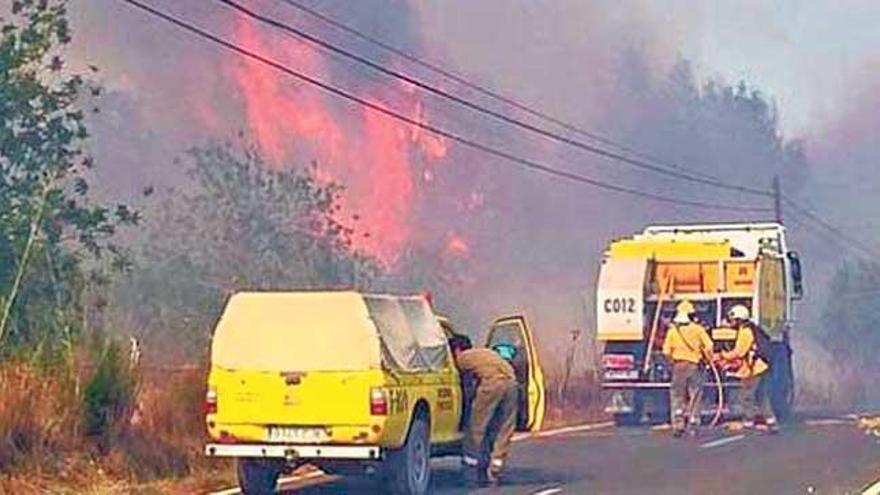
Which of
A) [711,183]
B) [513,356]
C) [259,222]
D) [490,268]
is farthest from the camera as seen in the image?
[711,183]

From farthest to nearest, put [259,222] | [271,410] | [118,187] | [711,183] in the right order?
[711,183]
[118,187]
[259,222]
[271,410]

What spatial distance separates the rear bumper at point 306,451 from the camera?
14750 millimetres

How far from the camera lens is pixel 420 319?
1642cm

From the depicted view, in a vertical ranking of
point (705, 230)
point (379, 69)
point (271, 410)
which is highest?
point (379, 69)

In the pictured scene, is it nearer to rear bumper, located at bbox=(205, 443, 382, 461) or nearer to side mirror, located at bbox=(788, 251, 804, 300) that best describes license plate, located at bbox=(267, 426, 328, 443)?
rear bumper, located at bbox=(205, 443, 382, 461)

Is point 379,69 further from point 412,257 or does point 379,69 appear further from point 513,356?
point 513,356

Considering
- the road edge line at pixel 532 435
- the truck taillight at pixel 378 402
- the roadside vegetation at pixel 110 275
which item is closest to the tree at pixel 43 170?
the roadside vegetation at pixel 110 275

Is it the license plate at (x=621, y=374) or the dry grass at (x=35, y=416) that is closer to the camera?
the dry grass at (x=35, y=416)

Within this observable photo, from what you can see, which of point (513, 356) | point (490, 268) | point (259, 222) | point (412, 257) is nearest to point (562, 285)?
point (490, 268)

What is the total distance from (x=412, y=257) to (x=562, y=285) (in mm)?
7434

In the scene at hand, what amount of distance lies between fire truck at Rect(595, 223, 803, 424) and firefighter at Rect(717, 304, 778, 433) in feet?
0.90

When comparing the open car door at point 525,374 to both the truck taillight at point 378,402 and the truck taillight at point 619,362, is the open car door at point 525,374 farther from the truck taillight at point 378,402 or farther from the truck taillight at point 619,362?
the truck taillight at point 619,362

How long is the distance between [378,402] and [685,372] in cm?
1152

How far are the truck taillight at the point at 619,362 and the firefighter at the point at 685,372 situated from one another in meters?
2.42
